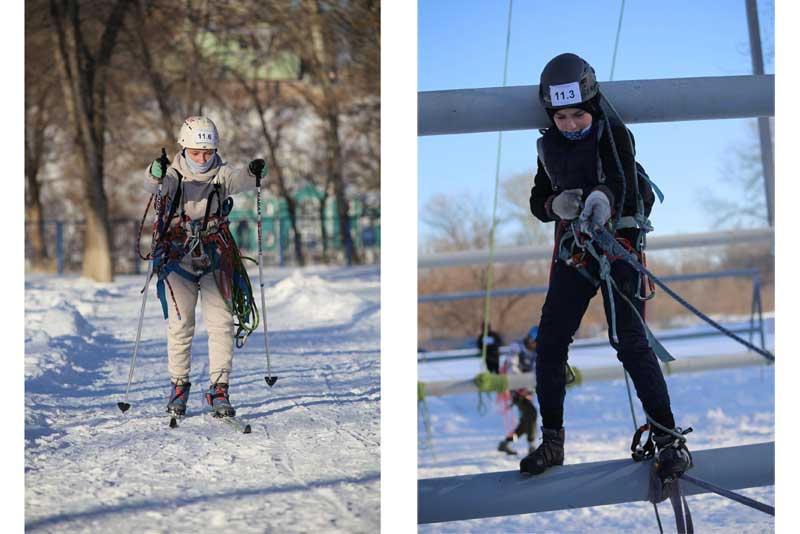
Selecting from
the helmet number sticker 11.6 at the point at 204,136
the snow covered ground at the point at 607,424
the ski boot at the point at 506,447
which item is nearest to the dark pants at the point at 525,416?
the ski boot at the point at 506,447

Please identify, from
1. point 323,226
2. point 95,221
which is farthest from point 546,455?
point 323,226

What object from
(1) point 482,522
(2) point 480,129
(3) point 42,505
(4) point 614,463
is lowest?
(1) point 482,522

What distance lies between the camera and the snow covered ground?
5.85m

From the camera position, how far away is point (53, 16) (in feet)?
43.3

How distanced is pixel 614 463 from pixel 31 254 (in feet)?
44.9

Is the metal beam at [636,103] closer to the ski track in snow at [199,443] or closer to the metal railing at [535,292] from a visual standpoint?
the ski track in snow at [199,443]

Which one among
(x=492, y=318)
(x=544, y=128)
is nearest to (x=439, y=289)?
(x=492, y=318)

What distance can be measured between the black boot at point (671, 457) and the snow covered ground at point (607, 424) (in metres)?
2.86

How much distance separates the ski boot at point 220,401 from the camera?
4277mm

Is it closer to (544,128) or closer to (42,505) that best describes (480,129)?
(544,128)

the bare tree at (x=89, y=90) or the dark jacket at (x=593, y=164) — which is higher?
the bare tree at (x=89, y=90)

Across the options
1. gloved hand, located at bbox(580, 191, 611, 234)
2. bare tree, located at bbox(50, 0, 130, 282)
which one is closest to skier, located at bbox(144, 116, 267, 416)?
gloved hand, located at bbox(580, 191, 611, 234)

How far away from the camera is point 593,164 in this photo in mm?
2738
